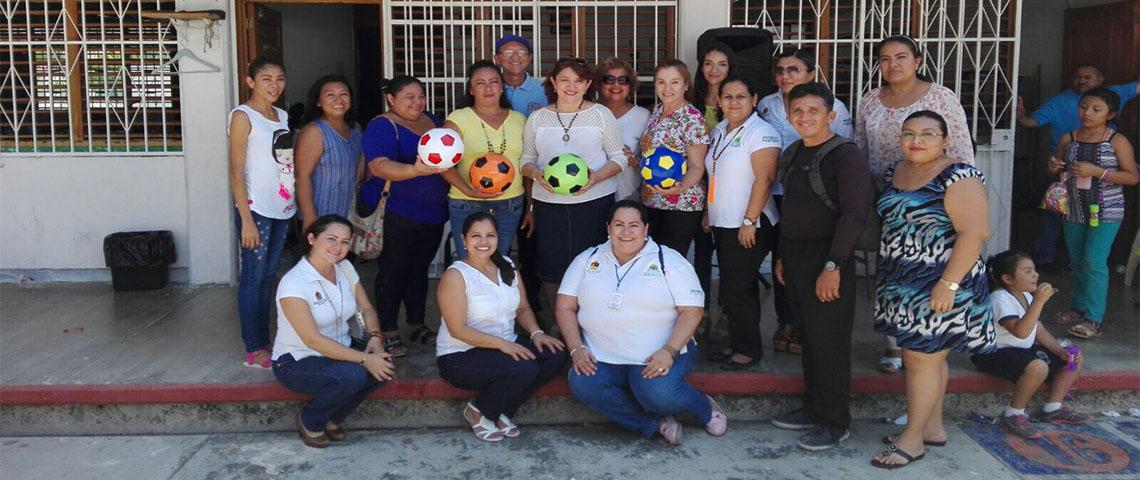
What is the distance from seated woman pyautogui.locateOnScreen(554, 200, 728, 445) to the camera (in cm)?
411

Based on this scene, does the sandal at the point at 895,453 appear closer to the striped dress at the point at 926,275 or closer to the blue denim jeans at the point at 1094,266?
the striped dress at the point at 926,275

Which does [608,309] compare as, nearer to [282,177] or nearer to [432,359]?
[432,359]

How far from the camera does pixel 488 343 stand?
13.6 ft

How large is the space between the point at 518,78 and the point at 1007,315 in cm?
268

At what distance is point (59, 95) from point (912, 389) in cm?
591

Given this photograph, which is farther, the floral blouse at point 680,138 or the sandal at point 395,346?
the sandal at point 395,346

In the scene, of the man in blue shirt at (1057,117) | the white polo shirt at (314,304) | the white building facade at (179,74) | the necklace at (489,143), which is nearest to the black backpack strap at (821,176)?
the necklace at (489,143)

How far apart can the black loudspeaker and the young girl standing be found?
2.44 meters

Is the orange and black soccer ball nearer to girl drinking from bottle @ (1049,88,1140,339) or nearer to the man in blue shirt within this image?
girl drinking from bottle @ (1049,88,1140,339)

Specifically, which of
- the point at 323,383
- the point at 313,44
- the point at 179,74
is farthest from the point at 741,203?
the point at 313,44

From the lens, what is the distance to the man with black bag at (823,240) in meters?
3.84

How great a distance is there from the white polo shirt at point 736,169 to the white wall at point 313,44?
15.5ft

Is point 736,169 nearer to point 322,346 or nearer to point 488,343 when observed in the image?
point 488,343

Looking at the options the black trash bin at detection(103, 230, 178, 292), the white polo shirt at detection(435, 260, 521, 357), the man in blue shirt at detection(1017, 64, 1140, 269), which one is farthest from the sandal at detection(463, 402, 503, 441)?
the man in blue shirt at detection(1017, 64, 1140, 269)
